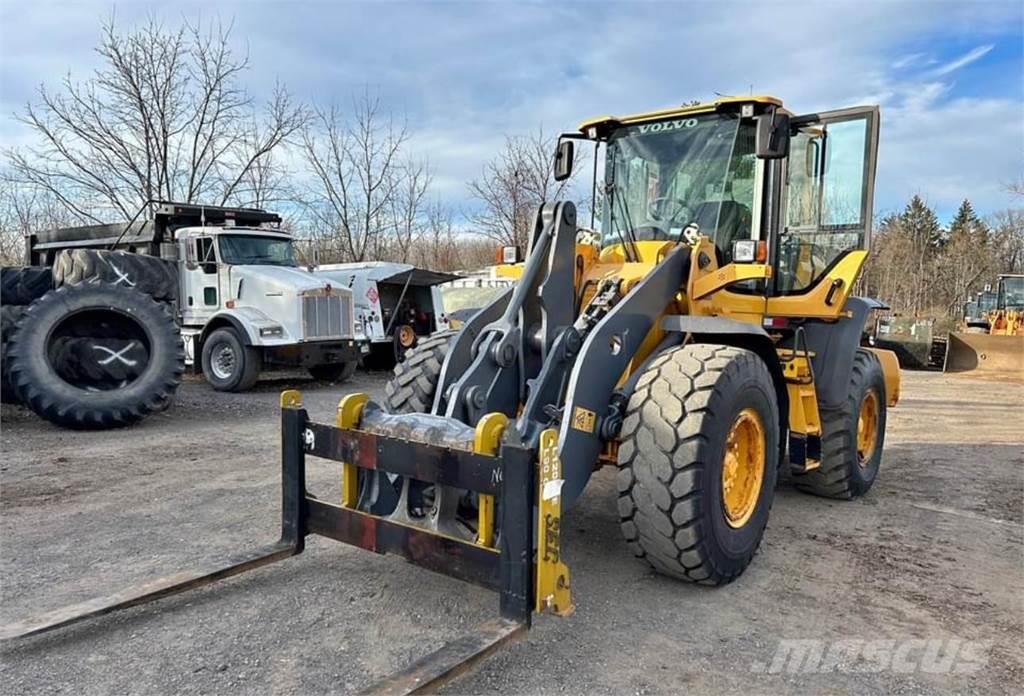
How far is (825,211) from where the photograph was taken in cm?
545

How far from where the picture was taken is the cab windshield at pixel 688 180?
4.89 meters

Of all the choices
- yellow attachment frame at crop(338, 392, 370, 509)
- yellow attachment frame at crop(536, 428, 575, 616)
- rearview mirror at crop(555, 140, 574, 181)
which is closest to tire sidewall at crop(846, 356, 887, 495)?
rearview mirror at crop(555, 140, 574, 181)

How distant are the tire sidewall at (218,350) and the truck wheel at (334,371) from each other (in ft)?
5.84

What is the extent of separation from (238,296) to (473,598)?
949 centimetres

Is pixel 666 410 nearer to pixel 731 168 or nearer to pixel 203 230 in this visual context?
pixel 731 168

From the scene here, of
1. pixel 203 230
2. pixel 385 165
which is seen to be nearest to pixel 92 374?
pixel 203 230

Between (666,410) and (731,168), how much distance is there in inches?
81.5

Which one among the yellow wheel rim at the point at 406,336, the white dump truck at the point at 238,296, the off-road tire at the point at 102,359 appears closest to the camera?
the off-road tire at the point at 102,359

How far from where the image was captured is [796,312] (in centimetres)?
527

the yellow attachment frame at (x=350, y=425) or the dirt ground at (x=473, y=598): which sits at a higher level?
the yellow attachment frame at (x=350, y=425)

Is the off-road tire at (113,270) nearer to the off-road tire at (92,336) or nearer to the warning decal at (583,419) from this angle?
the off-road tire at (92,336)

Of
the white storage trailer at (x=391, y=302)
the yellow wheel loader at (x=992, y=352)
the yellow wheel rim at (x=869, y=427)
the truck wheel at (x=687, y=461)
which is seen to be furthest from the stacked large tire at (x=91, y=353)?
the yellow wheel loader at (x=992, y=352)

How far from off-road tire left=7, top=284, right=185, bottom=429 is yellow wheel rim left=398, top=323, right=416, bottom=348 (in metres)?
5.89

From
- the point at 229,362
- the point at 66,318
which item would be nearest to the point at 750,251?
the point at 66,318
